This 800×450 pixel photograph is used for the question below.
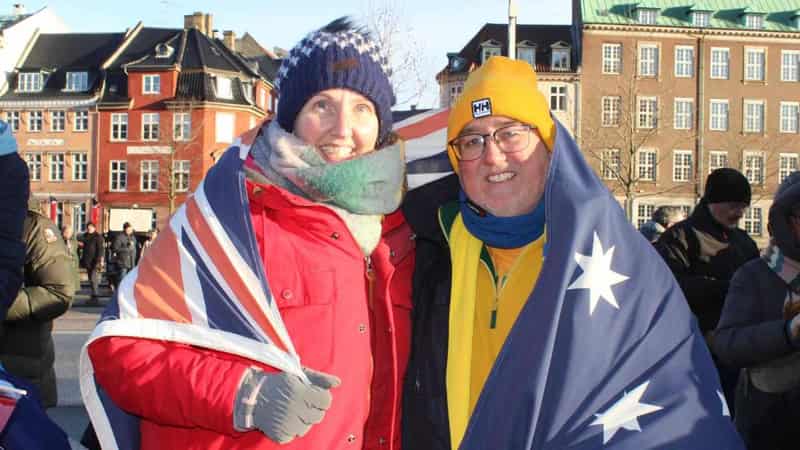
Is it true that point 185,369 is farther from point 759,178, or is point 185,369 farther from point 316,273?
point 759,178

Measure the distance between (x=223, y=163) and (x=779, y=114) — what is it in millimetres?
49361

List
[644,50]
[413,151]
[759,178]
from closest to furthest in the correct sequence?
[413,151], [759,178], [644,50]

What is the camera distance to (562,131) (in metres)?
2.42

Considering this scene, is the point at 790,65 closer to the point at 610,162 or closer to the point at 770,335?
the point at 610,162

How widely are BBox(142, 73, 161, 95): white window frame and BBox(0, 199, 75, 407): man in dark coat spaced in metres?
42.5

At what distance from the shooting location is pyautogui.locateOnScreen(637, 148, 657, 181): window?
44125 mm

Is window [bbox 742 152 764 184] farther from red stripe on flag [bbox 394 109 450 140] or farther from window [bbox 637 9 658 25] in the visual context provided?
red stripe on flag [bbox 394 109 450 140]

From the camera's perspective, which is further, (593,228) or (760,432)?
(760,432)

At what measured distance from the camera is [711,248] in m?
5.16

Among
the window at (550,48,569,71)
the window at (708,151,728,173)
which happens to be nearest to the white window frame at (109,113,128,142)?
the window at (550,48,569,71)

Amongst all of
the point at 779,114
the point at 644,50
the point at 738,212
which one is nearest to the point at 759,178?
the point at 779,114

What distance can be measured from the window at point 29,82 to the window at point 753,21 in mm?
41983

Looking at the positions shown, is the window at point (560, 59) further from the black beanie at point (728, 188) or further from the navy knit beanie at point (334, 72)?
the navy knit beanie at point (334, 72)

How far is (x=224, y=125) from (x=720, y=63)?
2876 cm
